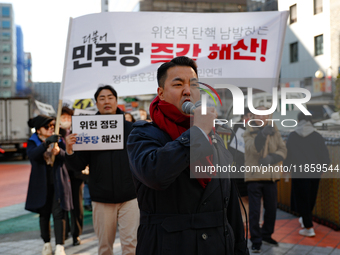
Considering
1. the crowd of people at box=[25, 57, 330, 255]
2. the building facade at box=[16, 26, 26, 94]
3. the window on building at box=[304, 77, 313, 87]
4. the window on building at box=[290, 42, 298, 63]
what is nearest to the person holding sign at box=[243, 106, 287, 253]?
the crowd of people at box=[25, 57, 330, 255]

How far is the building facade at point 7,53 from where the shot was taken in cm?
9281

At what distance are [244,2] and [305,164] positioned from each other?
46.9 metres

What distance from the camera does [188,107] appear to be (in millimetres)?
1936

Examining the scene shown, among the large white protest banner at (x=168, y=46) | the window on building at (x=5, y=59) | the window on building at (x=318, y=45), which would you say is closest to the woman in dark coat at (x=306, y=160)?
the large white protest banner at (x=168, y=46)

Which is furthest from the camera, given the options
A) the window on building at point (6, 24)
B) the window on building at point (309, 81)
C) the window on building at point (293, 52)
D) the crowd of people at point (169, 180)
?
the window on building at point (6, 24)

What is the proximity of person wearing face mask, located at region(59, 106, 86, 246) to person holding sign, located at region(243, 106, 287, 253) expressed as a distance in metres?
2.64

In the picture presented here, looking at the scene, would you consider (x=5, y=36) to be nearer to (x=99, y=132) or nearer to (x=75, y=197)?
(x=75, y=197)

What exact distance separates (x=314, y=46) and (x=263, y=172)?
86.1ft

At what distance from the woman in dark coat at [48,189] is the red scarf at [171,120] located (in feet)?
10.6

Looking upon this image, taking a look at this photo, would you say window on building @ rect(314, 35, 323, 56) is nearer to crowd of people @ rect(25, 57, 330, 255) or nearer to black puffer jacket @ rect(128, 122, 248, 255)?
crowd of people @ rect(25, 57, 330, 255)

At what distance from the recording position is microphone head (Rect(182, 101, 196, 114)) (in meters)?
1.90

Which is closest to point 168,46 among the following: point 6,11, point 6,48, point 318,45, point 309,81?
point 318,45

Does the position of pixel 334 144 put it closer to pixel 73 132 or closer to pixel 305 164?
pixel 305 164

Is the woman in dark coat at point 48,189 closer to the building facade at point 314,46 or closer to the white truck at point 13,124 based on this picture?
the white truck at point 13,124
